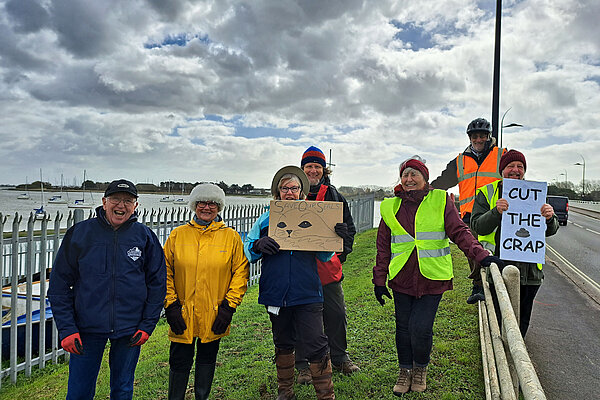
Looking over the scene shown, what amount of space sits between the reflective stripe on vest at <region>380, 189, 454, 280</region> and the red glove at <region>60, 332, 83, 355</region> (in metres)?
2.43

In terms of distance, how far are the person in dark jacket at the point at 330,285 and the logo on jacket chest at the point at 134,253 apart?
158 cm

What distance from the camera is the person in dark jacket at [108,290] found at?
3104 millimetres

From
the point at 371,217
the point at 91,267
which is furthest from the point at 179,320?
the point at 371,217

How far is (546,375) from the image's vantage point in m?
4.43

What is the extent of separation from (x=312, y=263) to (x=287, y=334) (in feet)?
2.02

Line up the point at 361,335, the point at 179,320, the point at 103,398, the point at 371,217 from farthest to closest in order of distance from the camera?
the point at 371,217
the point at 361,335
the point at 103,398
the point at 179,320

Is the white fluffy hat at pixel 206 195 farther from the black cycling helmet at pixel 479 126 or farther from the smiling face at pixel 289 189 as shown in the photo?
the black cycling helmet at pixel 479 126

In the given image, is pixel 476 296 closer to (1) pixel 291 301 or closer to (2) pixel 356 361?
(2) pixel 356 361

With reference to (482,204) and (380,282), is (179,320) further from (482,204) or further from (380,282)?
(482,204)

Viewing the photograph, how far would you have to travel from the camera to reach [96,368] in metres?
3.24

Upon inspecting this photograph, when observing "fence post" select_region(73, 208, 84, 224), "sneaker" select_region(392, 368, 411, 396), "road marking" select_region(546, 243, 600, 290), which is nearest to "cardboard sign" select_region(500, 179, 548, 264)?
"sneaker" select_region(392, 368, 411, 396)

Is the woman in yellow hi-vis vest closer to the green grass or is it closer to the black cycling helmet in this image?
the green grass

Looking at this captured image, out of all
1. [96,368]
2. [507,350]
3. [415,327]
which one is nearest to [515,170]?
[507,350]

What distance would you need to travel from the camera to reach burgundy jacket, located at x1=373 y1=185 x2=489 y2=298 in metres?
3.59
